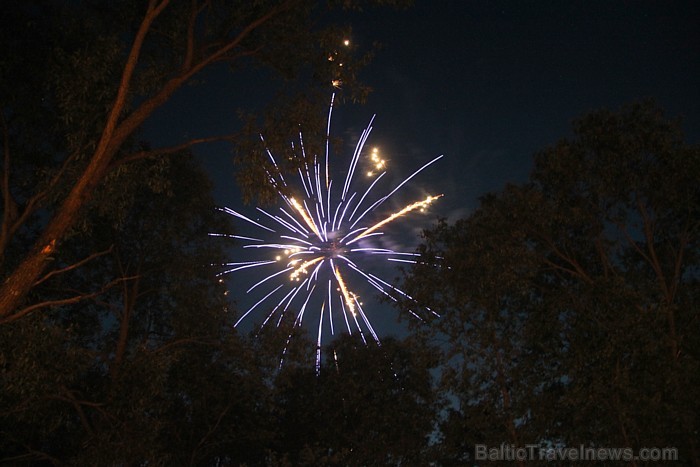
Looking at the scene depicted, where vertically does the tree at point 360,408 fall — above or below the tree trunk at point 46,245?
above

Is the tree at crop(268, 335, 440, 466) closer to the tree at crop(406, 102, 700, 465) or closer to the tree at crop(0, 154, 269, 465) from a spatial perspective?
the tree at crop(0, 154, 269, 465)

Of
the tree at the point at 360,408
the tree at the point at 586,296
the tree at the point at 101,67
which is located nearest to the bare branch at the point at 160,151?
the tree at the point at 101,67

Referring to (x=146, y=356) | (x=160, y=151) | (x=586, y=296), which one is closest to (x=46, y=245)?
(x=160, y=151)

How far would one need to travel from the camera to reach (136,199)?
1981 centimetres

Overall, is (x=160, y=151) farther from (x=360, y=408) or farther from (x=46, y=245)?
(x=360, y=408)

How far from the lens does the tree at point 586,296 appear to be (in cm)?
1498

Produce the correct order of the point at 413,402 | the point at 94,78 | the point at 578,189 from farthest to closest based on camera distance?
the point at 413,402
the point at 578,189
the point at 94,78

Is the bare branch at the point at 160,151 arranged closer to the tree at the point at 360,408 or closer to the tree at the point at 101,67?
the tree at the point at 101,67

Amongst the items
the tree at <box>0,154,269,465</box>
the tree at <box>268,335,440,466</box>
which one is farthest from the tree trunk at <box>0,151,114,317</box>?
the tree at <box>268,335,440,466</box>

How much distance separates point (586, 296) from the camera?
55.9 feet

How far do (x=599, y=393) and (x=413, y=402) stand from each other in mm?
20866

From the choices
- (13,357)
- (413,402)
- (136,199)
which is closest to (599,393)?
(13,357)

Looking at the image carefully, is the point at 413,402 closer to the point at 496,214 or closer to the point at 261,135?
the point at 496,214

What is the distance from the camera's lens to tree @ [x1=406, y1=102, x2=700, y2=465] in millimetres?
14984
